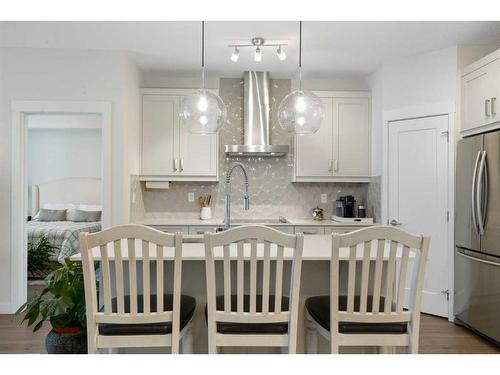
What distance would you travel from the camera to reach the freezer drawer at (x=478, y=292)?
305cm

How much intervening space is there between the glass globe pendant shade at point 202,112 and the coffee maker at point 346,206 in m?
2.39

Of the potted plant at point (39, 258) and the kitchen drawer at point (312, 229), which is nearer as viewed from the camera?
the kitchen drawer at point (312, 229)

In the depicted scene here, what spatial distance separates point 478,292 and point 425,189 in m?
1.08

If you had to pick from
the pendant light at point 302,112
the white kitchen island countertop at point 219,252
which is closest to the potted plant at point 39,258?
the white kitchen island countertop at point 219,252

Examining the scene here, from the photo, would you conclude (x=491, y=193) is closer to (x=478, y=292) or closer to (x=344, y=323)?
(x=478, y=292)

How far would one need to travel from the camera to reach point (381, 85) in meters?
4.27

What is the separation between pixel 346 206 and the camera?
4.61 meters

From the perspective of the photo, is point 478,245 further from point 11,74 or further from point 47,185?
point 47,185

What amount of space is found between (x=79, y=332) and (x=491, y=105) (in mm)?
3479

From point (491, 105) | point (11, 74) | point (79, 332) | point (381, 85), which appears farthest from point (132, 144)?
point (491, 105)

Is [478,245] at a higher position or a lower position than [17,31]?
lower

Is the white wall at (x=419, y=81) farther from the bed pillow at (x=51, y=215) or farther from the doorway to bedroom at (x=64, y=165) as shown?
the bed pillow at (x=51, y=215)

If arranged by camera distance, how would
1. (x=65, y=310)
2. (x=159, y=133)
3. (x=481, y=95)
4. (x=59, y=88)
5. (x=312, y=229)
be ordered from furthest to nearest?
(x=159, y=133) → (x=312, y=229) → (x=59, y=88) → (x=481, y=95) → (x=65, y=310)

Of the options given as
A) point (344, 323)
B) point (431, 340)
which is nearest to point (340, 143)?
point (431, 340)
